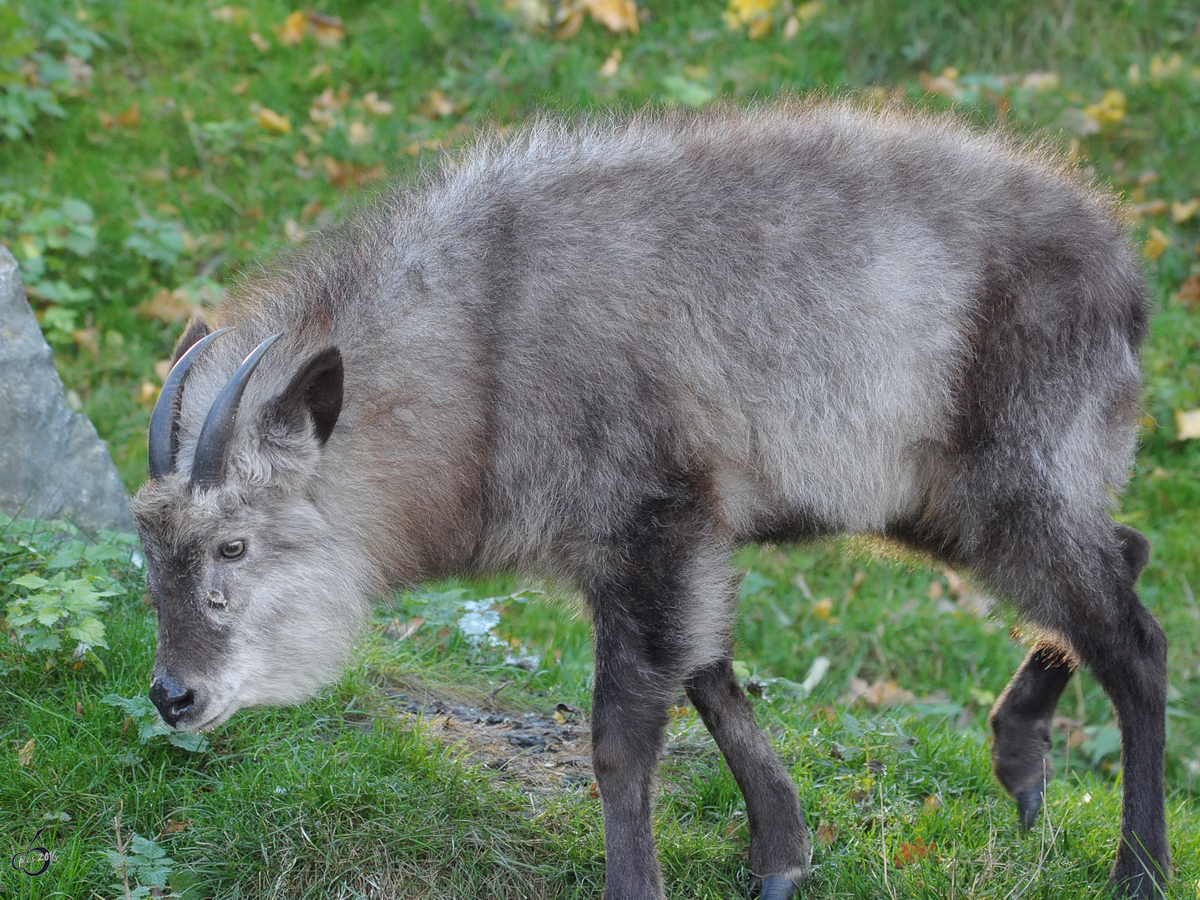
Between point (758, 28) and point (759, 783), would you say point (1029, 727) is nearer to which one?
point (759, 783)

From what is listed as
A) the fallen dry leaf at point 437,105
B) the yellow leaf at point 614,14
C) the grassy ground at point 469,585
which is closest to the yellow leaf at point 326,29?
the grassy ground at point 469,585

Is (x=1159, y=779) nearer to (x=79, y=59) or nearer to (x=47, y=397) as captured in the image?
(x=47, y=397)

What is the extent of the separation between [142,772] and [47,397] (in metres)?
1.45

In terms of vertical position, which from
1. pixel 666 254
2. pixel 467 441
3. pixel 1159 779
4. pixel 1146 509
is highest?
pixel 666 254

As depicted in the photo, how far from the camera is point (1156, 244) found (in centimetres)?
621

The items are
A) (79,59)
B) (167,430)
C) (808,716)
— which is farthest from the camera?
(79,59)

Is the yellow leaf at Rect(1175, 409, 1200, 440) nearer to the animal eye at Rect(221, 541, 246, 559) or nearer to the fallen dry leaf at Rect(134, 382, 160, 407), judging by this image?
the animal eye at Rect(221, 541, 246, 559)

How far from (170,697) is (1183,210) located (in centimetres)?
569

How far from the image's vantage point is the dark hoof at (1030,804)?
3.40 m

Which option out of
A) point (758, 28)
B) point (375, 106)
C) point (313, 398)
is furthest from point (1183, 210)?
point (313, 398)

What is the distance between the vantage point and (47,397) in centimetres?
395

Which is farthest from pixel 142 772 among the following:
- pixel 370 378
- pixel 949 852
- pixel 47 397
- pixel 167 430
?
pixel 949 852

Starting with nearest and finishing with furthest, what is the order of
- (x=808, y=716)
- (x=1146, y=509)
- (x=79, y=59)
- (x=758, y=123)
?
(x=758, y=123) < (x=808, y=716) < (x=1146, y=509) < (x=79, y=59)

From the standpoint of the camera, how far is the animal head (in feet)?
9.18
